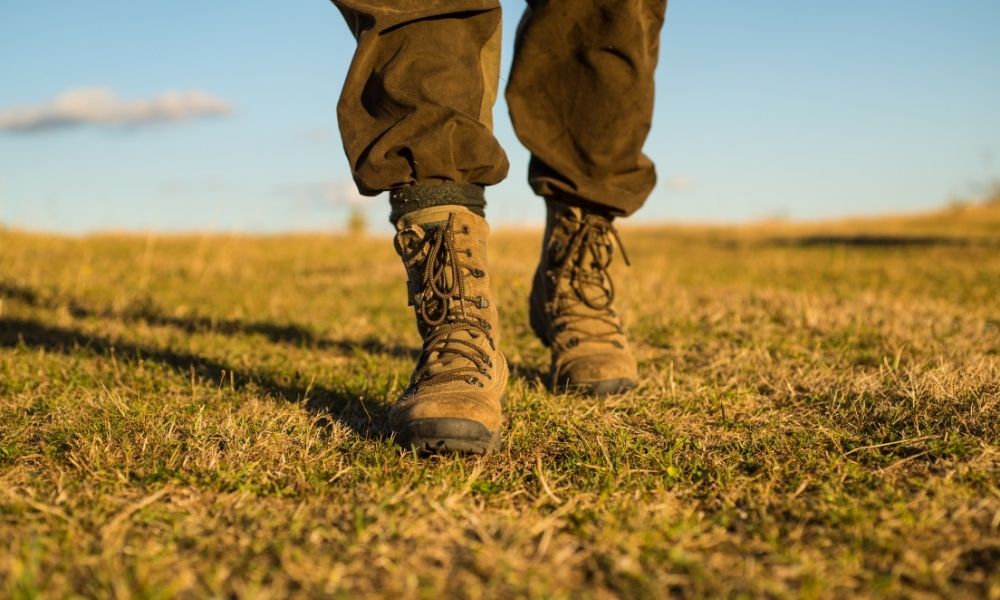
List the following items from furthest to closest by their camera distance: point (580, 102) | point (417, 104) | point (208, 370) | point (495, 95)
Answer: point (208, 370), point (580, 102), point (495, 95), point (417, 104)

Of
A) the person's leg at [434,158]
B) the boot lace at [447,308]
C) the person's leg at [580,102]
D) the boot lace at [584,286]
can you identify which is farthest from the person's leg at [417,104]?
the boot lace at [584,286]

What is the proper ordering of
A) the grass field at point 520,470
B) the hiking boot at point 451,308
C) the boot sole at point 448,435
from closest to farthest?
the grass field at point 520,470 → the boot sole at point 448,435 → the hiking boot at point 451,308

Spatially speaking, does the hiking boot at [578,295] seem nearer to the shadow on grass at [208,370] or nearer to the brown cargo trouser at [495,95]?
the brown cargo trouser at [495,95]

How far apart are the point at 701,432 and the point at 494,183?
2.62 feet

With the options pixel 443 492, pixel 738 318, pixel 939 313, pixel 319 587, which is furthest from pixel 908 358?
pixel 319 587

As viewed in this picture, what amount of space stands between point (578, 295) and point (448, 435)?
94 centimetres

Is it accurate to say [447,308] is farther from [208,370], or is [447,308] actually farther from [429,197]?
[208,370]

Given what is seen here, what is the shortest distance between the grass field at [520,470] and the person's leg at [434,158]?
0.79 ft

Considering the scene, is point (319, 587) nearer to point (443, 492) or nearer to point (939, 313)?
point (443, 492)

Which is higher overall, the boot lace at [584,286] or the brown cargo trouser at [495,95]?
the brown cargo trouser at [495,95]

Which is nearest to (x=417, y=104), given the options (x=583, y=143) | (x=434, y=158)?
(x=434, y=158)

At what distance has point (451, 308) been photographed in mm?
2088

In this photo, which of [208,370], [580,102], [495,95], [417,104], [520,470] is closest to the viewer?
[520,470]

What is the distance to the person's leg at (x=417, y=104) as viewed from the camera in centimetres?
202
